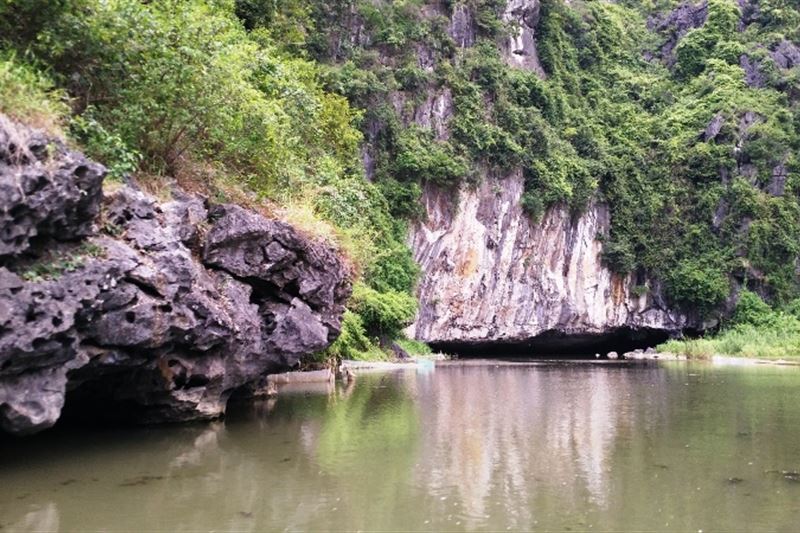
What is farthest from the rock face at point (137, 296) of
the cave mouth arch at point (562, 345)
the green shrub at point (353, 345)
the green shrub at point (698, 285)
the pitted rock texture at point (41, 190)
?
the green shrub at point (698, 285)

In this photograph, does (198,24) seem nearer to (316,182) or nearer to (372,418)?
(372,418)


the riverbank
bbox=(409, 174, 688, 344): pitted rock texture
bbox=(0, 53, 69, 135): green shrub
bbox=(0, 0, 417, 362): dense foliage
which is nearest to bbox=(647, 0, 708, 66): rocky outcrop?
bbox=(409, 174, 688, 344): pitted rock texture

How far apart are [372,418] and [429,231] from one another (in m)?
23.5

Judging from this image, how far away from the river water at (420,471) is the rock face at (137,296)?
80 centimetres

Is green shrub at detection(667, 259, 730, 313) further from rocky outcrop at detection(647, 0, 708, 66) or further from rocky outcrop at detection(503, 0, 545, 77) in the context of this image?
rocky outcrop at detection(647, 0, 708, 66)

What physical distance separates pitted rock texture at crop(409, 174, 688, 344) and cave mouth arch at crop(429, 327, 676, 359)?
37.1 inches

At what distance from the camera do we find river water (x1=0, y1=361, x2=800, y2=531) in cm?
691

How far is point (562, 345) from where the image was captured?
47.4 metres

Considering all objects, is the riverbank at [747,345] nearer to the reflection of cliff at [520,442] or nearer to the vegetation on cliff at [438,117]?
the vegetation on cliff at [438,117]

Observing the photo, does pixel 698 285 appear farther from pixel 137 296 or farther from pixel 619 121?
pixel 137 296

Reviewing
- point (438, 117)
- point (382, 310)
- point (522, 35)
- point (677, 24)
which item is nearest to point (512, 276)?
point (438, 117)

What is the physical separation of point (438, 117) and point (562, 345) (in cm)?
1831

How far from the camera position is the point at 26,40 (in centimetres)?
998

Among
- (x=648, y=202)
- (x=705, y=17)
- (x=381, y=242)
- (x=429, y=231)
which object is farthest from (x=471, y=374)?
(x=705, y=17)
